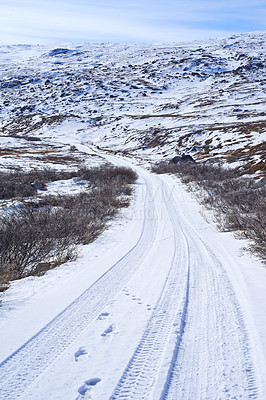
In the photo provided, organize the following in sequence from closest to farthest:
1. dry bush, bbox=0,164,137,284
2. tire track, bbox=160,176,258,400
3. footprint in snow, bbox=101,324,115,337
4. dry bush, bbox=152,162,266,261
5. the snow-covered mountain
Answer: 1. tire track, bbox=160,176,258,400
2. footprint in snow, bbox=101,324,115,337
3. dry bush, bbox=0,164,137,284
4. dry bush, bbox=152,162,266,261
5. the snow-covered mountain

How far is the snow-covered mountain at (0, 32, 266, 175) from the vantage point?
40.7 metres

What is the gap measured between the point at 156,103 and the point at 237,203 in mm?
96690

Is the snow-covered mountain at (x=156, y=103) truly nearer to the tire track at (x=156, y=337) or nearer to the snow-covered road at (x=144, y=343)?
the tire track at (x=156, y=337)

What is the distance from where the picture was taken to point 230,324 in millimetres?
3314

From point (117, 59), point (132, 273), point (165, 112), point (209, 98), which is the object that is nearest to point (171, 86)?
point (209, 98)

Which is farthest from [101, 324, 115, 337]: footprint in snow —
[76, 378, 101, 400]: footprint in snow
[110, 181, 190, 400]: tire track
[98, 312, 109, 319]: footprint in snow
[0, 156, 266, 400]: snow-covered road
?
[76, 378, 101, 400]: footprint in snow

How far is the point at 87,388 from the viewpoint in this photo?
228 centimetres

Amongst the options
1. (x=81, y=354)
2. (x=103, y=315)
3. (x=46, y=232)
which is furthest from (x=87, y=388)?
(x=46, y=232)

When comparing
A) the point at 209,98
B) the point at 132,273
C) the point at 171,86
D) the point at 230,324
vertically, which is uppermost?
the point at 171,86

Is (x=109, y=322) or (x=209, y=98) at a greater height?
(x=209, y=98)

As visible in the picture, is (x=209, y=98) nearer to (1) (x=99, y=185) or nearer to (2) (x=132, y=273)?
(1) (x=99, y=185)

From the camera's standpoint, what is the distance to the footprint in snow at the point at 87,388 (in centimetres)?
219

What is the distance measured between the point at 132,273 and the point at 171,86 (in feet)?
437

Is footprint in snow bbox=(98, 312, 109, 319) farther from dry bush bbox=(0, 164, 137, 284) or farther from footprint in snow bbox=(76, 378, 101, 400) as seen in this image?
dry bush bbox=(0, 164, 137, 284)
